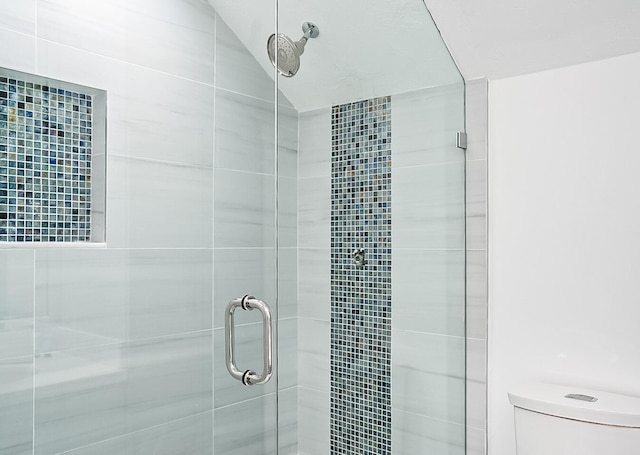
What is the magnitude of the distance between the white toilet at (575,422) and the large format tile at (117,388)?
39.5 inches

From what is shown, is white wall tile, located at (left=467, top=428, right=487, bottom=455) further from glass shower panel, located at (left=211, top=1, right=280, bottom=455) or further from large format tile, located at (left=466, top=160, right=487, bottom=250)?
glass shower panel, located at (left=211, top=1, right=280, bottom=455)

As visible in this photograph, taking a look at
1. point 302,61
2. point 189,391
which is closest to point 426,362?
point 189,391

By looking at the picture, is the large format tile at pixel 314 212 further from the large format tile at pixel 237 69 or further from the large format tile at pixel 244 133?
the large format tile at pixel 237 69

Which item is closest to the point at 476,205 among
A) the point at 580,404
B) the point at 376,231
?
the point at 376,231

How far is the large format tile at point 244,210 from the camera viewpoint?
121 cm

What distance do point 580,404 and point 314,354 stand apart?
2.68 feet

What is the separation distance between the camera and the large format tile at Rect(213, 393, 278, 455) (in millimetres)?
1193

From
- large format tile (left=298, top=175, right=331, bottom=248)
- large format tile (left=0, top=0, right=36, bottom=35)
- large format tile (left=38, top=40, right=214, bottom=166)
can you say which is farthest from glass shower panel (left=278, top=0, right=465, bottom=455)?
large format tile (left=0, top=0, right=36, bottom=35)

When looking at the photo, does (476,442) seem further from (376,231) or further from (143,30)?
(143,30)

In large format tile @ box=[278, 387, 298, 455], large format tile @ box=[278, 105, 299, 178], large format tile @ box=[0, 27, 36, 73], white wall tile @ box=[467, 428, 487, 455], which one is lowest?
white wall tile @ box=[467, 428, 487, 455]

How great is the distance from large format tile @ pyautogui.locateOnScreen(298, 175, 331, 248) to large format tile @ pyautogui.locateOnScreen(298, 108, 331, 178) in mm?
22

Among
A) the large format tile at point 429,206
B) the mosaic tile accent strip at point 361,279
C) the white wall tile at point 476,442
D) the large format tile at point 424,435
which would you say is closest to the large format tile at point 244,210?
the mosaic tile accent strip at point 361,279

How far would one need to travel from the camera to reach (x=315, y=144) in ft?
4.41

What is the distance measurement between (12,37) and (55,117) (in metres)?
0.15
